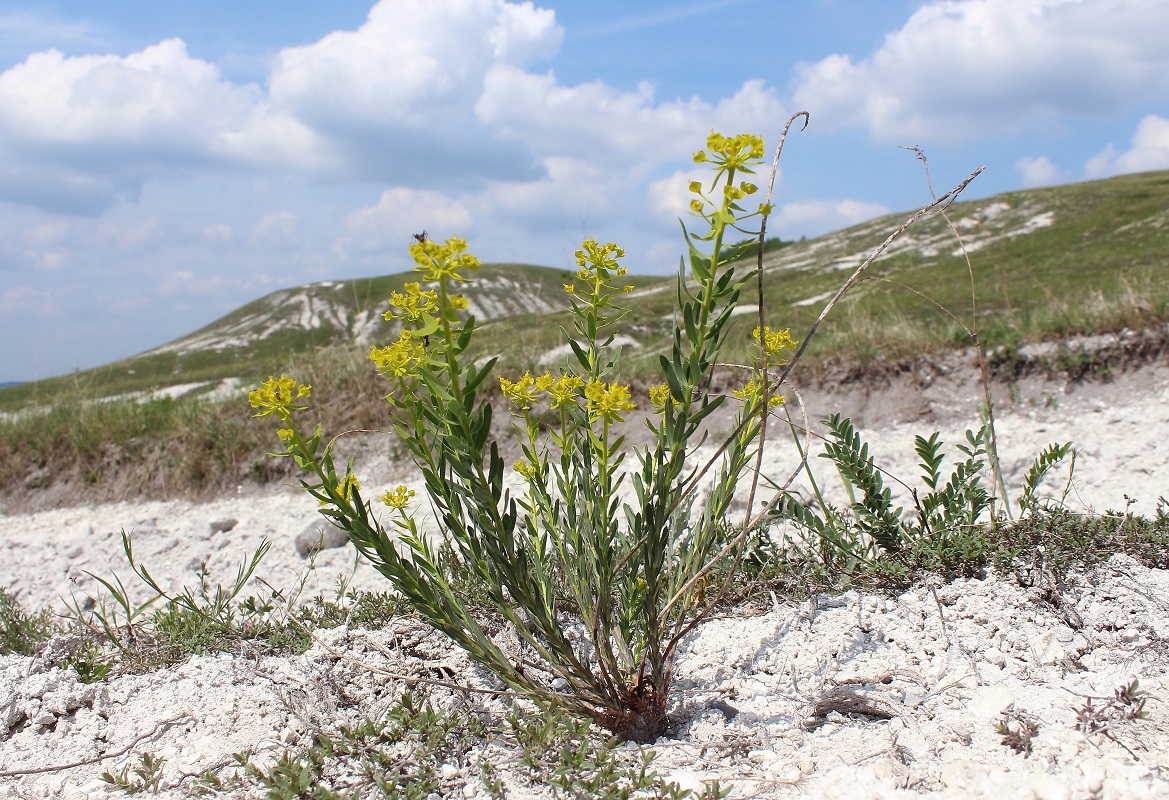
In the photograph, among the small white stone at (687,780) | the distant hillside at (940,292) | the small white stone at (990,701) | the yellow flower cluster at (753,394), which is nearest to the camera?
the small white stone at (687,780)

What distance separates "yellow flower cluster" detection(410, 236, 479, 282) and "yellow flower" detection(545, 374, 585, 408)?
0.49 metres

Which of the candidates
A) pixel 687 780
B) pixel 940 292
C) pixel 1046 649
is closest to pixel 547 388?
pixel 687 780

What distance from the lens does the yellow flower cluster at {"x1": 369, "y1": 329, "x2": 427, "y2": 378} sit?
Result: 2.14m

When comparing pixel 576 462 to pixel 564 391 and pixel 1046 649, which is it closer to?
pixel 564 391

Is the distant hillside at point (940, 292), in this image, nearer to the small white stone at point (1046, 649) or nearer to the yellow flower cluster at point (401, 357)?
the yellow flower cluster at point (401, 357)

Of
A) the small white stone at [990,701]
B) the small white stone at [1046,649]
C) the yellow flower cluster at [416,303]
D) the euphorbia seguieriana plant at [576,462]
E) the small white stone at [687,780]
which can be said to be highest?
the yellow flower cluster at [416,303]

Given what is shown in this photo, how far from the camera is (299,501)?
6.34 metres

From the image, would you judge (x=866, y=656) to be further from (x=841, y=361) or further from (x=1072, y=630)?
(x=841, y=361)

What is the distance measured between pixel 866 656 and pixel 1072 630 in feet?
2.48

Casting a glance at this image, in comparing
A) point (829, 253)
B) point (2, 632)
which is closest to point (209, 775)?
point (2, 632)

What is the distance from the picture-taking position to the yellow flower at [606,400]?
2.14 m

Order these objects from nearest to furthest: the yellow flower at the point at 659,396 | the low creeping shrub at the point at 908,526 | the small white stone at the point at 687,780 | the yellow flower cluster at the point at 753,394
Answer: the small white stone at the point at 687,780 < the yellow flower at the point at 659,396 < the yellow flower cluster at the point at 753,394 < the low creeping shrub at the point at 908,526

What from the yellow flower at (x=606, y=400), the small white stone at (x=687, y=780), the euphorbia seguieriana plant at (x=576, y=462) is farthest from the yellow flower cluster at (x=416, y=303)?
the small white stone at (x=687, y=780)

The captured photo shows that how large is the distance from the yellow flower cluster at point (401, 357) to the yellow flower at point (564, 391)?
0.42 meters
